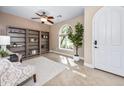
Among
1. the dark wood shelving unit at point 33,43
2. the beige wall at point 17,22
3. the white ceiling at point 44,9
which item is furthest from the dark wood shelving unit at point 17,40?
the white ceiling at point 44,9

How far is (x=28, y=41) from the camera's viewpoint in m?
6.45

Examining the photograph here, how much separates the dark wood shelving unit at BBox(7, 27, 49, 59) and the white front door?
13.9 feet

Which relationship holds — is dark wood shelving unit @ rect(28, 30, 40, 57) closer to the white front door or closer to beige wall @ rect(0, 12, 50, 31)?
beige wall @ rect(0, 12, 50, 31)

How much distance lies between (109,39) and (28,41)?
16.0 feet

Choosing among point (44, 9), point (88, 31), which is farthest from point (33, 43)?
point (88, 31)

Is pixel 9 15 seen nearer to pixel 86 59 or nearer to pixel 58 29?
pixel 58 29

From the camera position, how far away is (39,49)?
732 cm

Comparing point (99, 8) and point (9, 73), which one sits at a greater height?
point (99, 8)

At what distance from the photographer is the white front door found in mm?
2966

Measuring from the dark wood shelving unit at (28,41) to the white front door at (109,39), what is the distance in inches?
167

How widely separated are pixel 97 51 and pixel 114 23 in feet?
3.77

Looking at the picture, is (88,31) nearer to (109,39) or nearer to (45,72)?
(109,39)

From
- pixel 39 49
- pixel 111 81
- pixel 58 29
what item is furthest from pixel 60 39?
pixel 111 81

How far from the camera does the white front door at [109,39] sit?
297cm
